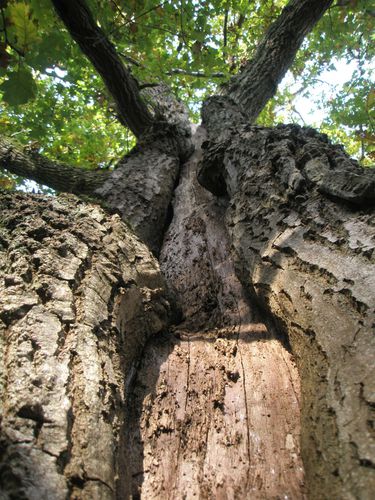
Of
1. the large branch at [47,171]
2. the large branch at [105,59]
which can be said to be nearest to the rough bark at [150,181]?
the large branch at [105,59]

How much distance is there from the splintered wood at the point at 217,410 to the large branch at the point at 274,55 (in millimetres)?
3557

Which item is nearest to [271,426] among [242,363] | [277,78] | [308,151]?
[242,363]

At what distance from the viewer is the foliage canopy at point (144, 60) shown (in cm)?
259

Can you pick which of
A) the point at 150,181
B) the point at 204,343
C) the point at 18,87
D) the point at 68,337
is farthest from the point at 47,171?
the point at 68,337

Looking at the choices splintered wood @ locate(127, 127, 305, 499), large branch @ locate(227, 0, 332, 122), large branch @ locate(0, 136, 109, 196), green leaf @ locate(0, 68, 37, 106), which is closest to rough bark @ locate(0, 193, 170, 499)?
splintered wood @ locate(127, 127, 305, 499)

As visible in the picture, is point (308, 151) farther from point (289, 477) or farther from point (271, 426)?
point (289, 477)

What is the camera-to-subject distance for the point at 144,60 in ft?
20.3

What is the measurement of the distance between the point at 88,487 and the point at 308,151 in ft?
6.36

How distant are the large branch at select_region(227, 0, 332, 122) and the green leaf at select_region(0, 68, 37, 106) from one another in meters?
2.88

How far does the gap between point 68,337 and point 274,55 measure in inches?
189

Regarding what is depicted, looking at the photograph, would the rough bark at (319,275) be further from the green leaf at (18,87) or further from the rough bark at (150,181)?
the green leaf at (18,87)

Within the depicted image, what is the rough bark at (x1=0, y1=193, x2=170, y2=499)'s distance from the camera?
0.88 metres

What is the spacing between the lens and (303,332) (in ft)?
4.33

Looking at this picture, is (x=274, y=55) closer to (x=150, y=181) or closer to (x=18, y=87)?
(x=150, y=181)
